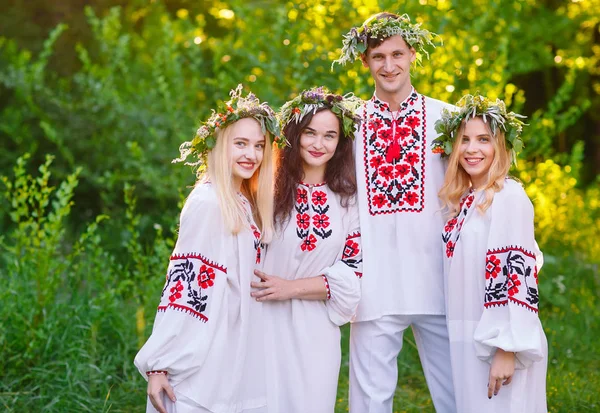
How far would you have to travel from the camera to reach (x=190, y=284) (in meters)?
3.34

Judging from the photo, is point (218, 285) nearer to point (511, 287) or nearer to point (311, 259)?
point (311, 259)

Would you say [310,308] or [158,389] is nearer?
[158,389]

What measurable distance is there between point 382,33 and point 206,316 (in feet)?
5.43

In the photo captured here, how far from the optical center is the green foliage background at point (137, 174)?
4.92 meters

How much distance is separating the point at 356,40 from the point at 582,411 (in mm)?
2533

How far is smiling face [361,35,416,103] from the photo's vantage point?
156 inches

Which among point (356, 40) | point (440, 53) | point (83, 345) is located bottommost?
point (83, 345)

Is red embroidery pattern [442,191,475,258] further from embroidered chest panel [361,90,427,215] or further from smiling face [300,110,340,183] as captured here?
smiling face [300,110,340,183]

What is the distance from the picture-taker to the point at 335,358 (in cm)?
374

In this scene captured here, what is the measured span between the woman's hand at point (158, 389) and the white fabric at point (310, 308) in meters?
0.53

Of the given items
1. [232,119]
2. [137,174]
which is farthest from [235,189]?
[137,174]

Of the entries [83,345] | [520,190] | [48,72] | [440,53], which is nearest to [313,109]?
[520,190]

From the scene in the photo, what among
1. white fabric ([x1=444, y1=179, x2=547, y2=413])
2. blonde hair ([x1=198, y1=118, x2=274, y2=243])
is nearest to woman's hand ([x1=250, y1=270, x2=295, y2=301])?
blonde hair ([x1=198, y1=118, x2=274, y2=243])

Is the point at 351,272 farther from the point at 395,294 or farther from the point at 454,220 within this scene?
the point at 454,220
